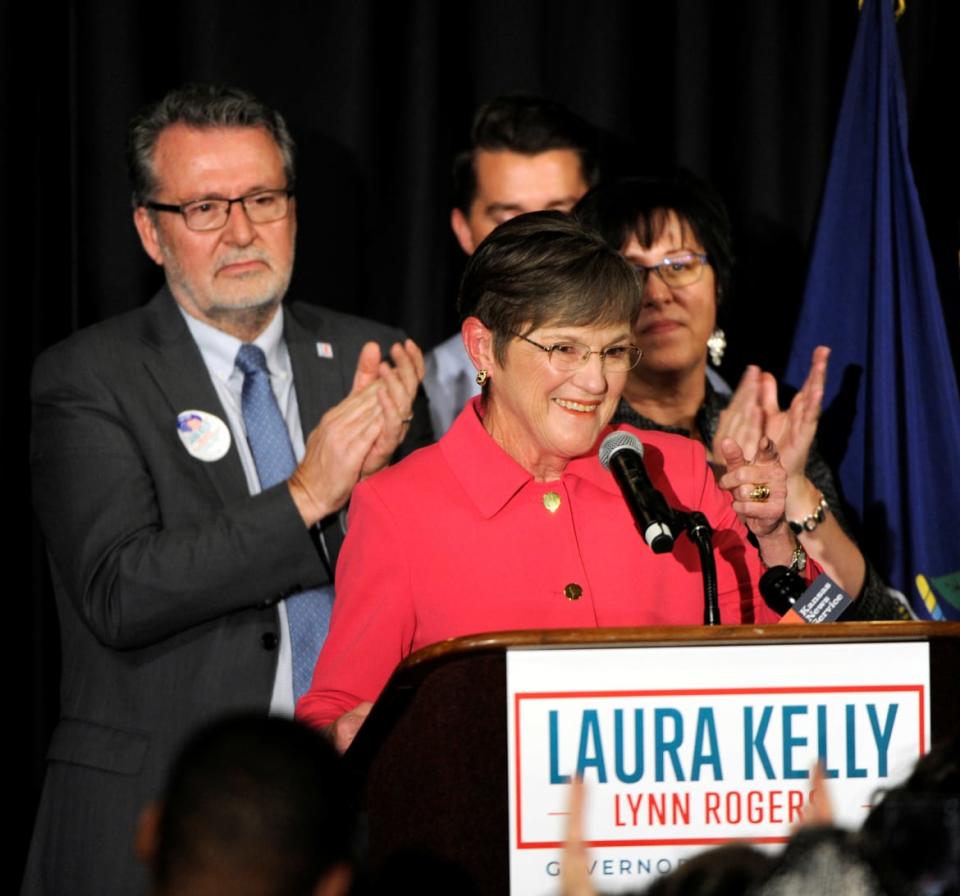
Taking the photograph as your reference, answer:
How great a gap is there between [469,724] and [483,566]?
57 centimetres

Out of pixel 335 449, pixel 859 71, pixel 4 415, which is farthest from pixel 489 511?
pixel 859 71

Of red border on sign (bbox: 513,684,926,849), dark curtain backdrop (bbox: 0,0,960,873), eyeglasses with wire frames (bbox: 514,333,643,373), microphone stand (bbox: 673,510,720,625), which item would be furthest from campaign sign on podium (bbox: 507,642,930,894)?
dark curtain backdrop (bbox: 0,0,960,873)

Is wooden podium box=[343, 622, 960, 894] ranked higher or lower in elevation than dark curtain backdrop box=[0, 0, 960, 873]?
lower

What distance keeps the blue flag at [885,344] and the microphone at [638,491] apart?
154cm

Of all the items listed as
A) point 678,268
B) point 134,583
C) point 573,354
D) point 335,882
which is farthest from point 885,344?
point 335,882

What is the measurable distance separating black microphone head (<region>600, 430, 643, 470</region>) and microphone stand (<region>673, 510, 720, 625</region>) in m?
0.15

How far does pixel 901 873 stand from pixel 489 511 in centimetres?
125

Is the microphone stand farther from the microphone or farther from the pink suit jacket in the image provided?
the pink suit jacket

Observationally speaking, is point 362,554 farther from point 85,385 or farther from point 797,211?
point 797,211

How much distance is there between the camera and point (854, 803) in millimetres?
1816

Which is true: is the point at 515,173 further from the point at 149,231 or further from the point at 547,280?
the point at 547,280

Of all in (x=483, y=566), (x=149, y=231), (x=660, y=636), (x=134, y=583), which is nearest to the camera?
(x=660, y=636)

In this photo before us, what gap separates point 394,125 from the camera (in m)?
3.93

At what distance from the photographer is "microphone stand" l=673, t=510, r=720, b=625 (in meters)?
2.03
